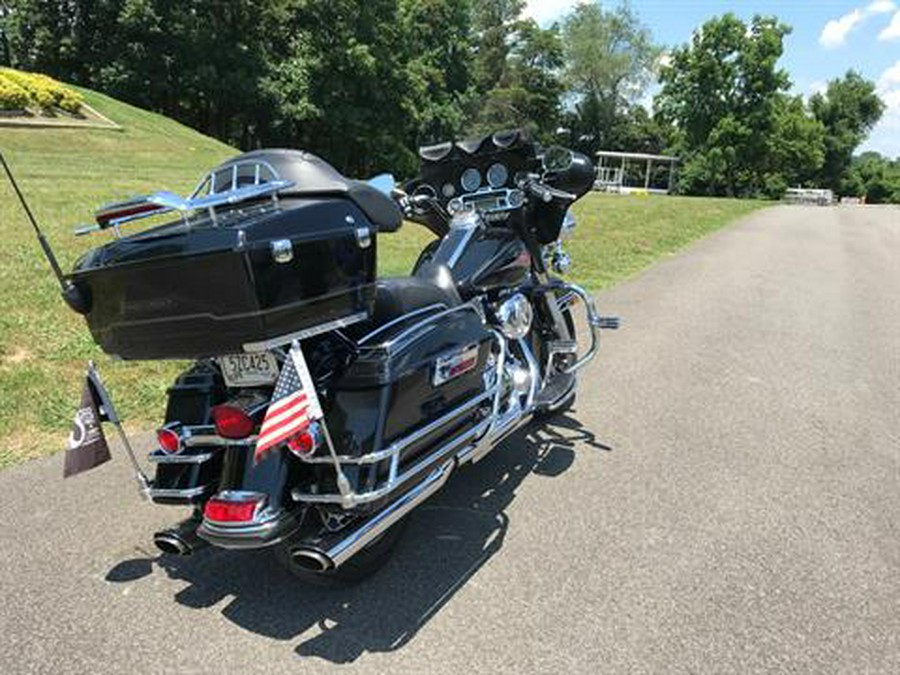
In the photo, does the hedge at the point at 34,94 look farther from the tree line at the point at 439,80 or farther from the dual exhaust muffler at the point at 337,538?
the dual exhaust muffler at the point at 337,538

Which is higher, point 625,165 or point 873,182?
point 625,165

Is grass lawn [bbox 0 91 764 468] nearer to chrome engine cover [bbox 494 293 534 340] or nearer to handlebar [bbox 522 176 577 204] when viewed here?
chrome engine cover [bbox 494 293 534 340]

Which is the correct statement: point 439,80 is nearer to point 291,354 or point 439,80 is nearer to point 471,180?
point 471,180

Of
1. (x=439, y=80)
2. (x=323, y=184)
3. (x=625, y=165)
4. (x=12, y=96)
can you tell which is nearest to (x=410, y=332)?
(x=323, y=184)

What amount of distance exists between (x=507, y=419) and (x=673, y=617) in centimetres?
A: 123

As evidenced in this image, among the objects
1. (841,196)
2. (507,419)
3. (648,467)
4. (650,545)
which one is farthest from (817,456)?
(841,196)

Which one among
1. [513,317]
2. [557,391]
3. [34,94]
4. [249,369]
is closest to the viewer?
[249,369]

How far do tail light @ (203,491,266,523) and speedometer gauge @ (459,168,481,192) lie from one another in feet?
8.31

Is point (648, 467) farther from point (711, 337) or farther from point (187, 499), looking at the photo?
point (711, 337)

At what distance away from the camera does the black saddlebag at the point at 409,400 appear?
2.72 meters

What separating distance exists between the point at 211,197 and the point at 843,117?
251 feet

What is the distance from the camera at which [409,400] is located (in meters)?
2.91

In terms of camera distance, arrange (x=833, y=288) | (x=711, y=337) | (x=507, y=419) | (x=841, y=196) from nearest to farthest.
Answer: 1. (x=507, y=419)
2. (x=711, y=337)
3. (x=833, y=288)
4. (x=841, y=196)

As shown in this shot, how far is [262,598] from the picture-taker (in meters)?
3.02
